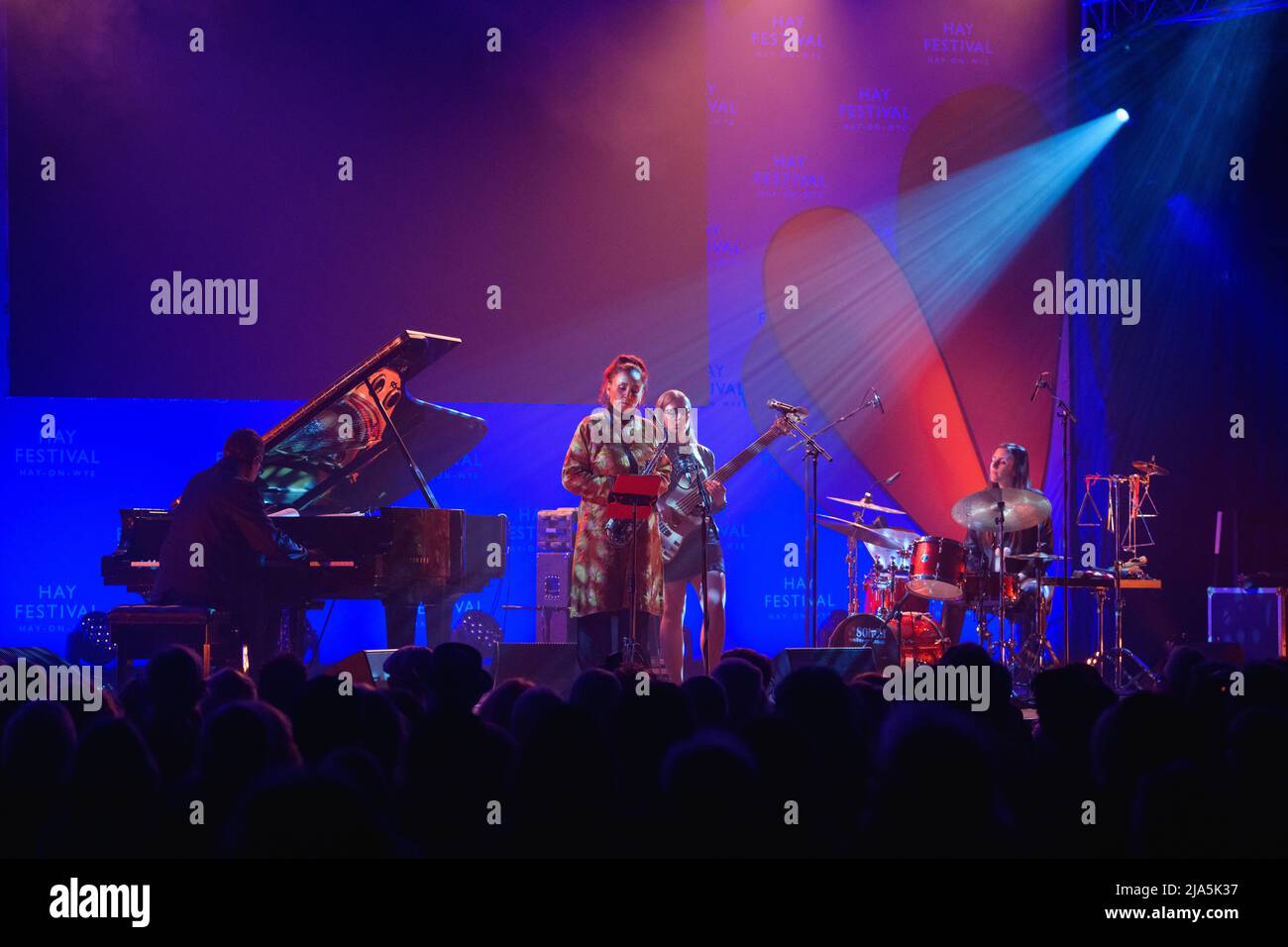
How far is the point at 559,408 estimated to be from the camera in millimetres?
10711

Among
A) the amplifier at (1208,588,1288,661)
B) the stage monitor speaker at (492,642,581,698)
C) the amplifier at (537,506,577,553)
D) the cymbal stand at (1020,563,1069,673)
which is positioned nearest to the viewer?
the stage monitor speaker at (492,642,581,698)

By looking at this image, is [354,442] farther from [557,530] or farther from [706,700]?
[706,700]

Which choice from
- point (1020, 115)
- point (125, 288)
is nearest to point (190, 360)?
point (125, 288)

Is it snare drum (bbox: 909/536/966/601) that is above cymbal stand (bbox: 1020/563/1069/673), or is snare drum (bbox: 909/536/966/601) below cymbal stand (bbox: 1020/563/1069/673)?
above

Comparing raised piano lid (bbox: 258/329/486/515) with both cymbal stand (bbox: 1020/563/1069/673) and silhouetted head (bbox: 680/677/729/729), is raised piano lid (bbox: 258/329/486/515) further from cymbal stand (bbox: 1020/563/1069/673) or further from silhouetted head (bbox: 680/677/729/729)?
silhouetted head (bbox: 680/677/729/729)

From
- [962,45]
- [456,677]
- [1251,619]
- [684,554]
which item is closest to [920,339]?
[962,45]

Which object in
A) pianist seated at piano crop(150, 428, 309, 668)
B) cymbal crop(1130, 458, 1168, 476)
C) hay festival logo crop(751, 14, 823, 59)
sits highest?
hay festival logo crop(751, 14, 823, 59)

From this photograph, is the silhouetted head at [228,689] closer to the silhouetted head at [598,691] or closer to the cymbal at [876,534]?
the silhouetted head at [598,691]

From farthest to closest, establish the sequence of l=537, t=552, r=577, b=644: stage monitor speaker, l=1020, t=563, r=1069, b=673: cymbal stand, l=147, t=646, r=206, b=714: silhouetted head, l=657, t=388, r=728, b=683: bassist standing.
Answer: l=537, t=552, r=577, b=644: stage monitor speaker
l=1020, t=563, r=1069, b=673: cymbal stand
l=657, t=388, r=728, b=683: bassist standing
l=147, t=646, r=206, b=714: silhouetted head

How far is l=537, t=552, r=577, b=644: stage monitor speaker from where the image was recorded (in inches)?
380

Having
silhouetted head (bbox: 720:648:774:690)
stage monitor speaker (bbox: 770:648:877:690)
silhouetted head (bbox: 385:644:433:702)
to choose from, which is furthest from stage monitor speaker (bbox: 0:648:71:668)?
stage monitor speaker (bbox: 770:648:877:690)

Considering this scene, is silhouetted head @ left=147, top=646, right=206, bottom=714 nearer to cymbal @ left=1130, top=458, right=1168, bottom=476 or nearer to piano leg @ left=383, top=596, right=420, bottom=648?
piano leg @ left=383, top=596, right=420, bottom=648

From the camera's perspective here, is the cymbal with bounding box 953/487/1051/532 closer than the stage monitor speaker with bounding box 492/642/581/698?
No
